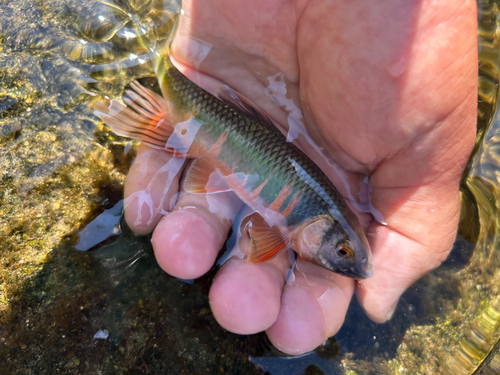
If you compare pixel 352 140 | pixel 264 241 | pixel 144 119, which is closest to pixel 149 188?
pixel 144 119

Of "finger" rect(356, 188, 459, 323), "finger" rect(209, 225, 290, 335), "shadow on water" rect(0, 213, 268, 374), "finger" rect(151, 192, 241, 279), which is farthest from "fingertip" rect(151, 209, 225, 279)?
"finger" rect(356, 188, 459, 323)

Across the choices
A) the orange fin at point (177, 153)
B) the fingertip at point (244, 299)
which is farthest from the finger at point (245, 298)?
the orange fin at point (177, 153)

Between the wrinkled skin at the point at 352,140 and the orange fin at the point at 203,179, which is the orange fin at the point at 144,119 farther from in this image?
the orange fin at the point at 203,179

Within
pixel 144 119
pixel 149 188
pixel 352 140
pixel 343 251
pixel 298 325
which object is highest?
pixel 352 140

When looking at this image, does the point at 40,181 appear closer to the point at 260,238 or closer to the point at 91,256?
the point at 91,256

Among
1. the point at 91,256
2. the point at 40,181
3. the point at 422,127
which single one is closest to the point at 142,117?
the point at 40,181

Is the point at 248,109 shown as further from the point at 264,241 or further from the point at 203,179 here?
the point at 264,241
